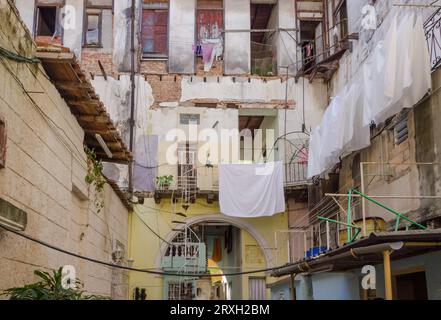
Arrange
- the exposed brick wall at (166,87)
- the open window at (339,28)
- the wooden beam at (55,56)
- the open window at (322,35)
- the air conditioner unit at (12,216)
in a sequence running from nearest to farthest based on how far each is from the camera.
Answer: the air conditioner unit at (12,216) < the wooden beam at (55,56) < the open window at (339,28) < the open window at (322,35) < the exposed brick wall at (166,87)

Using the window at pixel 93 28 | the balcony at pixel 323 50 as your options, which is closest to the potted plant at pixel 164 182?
the window at pixel 93 28

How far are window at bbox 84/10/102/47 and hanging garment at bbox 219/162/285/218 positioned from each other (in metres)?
6.17

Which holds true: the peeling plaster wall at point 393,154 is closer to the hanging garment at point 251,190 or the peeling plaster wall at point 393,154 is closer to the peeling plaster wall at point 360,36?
the peeling plaster wall at point 360,36

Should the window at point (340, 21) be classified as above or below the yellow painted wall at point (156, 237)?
above

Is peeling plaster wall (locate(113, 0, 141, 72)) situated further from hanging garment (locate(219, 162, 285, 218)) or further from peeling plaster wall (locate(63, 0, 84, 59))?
hanging garment (locate(219, 162, 285, 218))

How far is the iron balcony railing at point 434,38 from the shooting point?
9.70 m

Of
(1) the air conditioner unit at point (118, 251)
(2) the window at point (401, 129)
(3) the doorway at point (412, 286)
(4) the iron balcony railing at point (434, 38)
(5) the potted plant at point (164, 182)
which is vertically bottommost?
(3) the doorway at point (412, 286)

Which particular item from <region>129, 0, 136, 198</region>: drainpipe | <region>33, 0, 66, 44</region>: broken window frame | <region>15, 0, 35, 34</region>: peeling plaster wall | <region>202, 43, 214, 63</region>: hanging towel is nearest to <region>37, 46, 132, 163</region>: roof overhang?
<region>129, 0, 136, 198</region>: drainpipe

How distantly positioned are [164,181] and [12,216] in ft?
38.1

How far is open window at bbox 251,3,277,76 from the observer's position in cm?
1945

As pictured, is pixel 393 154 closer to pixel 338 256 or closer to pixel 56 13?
pixel 338 256

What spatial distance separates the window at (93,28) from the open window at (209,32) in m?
3.20

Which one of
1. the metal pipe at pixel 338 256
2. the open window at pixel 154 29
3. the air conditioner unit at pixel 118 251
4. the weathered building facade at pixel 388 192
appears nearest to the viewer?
the metal pipe at pixel 338 256
